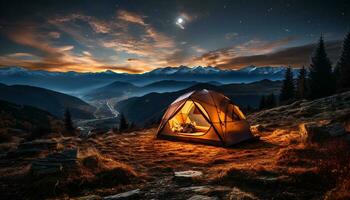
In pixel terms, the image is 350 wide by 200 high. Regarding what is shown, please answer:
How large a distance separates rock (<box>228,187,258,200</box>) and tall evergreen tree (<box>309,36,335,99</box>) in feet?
153

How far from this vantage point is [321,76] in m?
44.5

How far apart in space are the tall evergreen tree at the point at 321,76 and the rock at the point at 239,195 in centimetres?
4664

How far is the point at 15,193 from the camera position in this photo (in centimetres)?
672

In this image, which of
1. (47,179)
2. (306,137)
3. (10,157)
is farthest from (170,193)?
(10,157)

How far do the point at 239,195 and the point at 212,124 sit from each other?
31.1ft

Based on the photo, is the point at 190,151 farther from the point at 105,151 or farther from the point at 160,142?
the point at 105,151

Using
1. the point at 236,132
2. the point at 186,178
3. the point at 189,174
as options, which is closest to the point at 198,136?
the point at 236,132

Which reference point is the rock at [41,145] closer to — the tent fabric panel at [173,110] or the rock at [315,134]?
the tent fabric panel at [173,110]

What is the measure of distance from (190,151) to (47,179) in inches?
295

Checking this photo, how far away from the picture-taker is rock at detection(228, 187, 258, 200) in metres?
4.74

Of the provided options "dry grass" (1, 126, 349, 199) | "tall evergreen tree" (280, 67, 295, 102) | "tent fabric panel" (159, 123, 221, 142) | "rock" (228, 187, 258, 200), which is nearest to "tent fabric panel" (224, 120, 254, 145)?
"tent fabric panel" (159, 123, 221, 142)

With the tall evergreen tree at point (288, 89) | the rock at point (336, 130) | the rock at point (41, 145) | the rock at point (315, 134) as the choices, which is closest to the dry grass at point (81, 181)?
the rock at point (41, 145)

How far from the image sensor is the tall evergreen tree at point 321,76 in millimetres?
44156

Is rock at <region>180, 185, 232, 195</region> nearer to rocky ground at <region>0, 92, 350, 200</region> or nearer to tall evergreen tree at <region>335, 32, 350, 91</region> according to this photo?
rocky ground at <region>0, 92, 350, 200</region>
